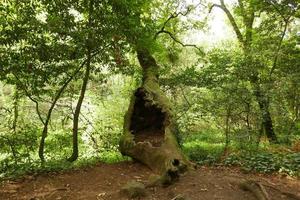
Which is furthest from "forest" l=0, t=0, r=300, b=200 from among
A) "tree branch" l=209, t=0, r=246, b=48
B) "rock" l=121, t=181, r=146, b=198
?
"tree branch" l=209, t=0, r=246, b=48

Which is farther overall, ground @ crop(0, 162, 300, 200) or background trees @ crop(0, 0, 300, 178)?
background trees @ crop(0, 0, 300, 178)

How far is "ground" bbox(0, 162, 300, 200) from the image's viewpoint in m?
5.90

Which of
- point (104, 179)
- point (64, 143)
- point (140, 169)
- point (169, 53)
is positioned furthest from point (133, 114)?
point (169, 53)

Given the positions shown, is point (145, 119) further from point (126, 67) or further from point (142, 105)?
point (126, 67)

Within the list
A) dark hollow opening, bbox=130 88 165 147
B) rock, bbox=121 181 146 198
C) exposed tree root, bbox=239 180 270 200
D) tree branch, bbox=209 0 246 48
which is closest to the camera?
exposed tree root, bbox=239 180 270 200

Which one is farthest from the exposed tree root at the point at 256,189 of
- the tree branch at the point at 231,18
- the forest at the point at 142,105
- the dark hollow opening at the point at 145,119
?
the tree branch at the point at 231,18

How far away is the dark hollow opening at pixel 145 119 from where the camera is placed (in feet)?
29.7

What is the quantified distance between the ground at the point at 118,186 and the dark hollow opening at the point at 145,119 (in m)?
1.12

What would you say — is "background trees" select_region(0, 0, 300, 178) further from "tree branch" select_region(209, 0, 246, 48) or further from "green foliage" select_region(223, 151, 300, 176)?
"green foliage" select_region(223, 151, 300, 176)

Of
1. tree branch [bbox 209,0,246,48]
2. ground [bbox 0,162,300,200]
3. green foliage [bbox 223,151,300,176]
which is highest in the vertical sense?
tree branch [bbox 209,0,246,48]

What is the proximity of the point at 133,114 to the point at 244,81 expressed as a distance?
12.6 feet

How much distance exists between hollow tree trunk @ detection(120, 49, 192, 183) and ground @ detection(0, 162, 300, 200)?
1.31 ft

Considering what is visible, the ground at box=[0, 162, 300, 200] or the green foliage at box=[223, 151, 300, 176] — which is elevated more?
the green foliage at box=[223, 151, 300, 176]

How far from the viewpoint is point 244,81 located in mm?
10727
